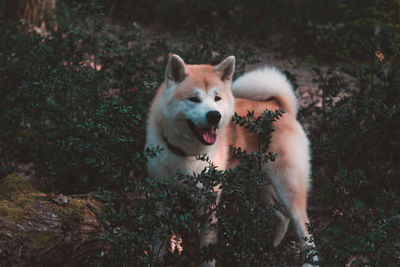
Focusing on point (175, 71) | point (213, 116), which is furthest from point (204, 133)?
point (175, 71)

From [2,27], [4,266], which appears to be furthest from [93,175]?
[2,27]

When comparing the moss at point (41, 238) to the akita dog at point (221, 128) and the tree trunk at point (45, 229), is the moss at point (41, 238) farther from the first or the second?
the akita dog at point (221, 128)

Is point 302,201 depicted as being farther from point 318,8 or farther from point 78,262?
point 318,8

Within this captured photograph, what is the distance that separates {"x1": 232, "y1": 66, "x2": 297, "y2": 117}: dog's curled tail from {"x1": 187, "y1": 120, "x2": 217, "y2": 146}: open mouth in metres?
1.04

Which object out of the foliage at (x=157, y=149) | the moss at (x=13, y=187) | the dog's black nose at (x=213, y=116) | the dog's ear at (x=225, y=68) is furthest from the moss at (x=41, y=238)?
the dog's ear at (x=225, y=68)

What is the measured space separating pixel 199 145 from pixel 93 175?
3.82ft

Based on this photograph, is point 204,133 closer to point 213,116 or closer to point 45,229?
point 213,116

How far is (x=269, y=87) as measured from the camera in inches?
146

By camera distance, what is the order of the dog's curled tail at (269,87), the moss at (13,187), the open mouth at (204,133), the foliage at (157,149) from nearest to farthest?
the foliage at (157,149) < the moss at (13,187) < the open mouth at (204,133) < the dog's curled tail at (269,87)

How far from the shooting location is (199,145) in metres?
3.05

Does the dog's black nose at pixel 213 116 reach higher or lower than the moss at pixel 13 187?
higher

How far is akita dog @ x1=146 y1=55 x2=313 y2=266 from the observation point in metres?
2.94

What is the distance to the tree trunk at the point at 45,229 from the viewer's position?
217 cm

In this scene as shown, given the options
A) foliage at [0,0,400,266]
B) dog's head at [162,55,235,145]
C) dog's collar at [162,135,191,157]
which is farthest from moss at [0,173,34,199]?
dog's head at [162,55,235,145]
